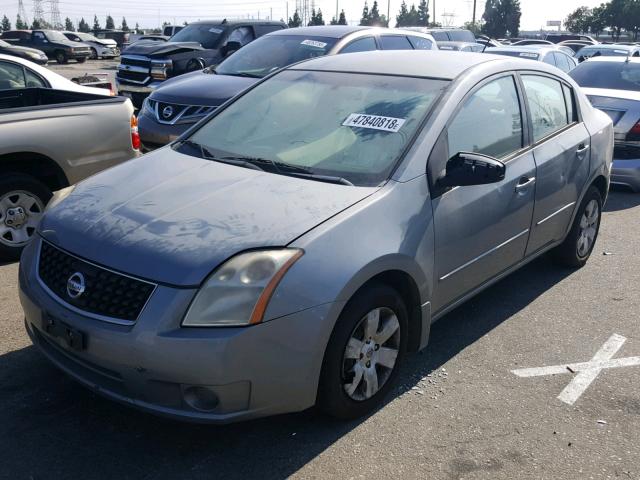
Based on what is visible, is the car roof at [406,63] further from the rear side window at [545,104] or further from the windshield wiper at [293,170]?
the windshield wiper at [293,170]

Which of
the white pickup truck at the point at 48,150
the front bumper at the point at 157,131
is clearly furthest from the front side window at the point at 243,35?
the white pickup truck at the point at 48,150

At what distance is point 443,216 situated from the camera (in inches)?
141

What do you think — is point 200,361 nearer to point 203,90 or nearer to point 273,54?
point 203,90

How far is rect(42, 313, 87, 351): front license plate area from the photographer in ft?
9.48

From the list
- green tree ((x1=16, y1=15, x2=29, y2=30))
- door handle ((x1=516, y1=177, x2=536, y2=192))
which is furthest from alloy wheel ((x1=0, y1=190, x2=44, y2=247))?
green tree ((x1=16, y1=15, x2=29, y2=30))

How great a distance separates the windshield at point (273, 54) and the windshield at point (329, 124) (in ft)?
13.6

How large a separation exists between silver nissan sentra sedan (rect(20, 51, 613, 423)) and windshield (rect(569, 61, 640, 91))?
520 cm

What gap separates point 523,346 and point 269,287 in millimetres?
2083

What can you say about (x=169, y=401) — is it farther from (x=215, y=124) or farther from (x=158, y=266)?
(x=215, y=124)

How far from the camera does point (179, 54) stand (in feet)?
38.5

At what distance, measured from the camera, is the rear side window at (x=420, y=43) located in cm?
995

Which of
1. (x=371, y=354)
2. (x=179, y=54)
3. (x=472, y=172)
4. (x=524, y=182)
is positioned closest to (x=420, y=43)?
(x=179, y=54)

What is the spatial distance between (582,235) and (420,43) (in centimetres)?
557

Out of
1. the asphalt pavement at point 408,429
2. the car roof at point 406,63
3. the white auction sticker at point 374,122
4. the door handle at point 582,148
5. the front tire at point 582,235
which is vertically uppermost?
the car roof at point 406,63
